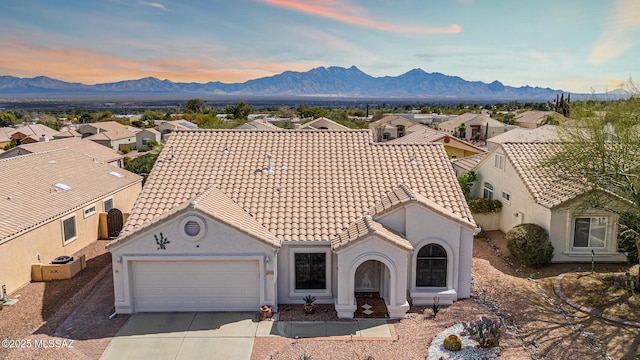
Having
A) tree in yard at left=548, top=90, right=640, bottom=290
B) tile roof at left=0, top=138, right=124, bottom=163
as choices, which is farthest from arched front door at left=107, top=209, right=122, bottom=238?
tree in yard at left=548, top=90, right=640, bottom=290

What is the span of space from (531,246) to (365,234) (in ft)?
33.3

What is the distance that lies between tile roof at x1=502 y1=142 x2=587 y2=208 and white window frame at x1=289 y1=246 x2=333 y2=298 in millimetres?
11377

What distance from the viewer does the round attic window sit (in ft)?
55.6

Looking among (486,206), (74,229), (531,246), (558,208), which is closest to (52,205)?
(74,229)

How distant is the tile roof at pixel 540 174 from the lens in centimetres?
2170

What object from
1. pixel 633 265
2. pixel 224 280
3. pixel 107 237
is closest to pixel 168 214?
pixel 224 280

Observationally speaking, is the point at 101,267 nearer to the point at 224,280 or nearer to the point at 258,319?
the point at 224,280

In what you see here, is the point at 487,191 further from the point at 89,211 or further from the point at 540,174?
the point at 89,211

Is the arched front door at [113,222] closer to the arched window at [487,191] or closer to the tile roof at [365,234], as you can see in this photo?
the tile roof at [365,234]

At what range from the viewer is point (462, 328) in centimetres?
1591

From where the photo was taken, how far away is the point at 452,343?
1442 cm

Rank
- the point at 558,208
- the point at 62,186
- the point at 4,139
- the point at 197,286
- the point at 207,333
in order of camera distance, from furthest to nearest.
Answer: the point at 4,139 → the point at 62,186 → the point at 558,208 → the point at 197,286 → the point at 207,333

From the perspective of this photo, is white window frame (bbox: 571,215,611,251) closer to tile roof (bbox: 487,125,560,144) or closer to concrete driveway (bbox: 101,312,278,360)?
tile roof (bbox: 487,125,560,144)

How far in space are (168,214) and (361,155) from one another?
32.3 ft
